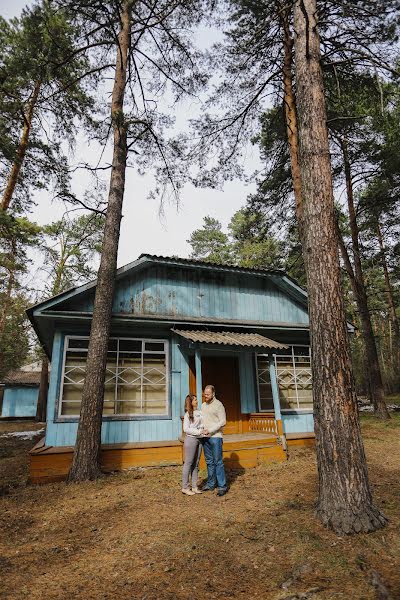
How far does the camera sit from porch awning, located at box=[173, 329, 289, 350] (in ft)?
28.2

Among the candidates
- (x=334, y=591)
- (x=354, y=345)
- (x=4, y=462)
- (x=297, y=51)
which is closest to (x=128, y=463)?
(x=4, y=462)

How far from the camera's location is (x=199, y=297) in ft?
33.8

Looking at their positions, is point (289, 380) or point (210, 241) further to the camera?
point (210, 241)

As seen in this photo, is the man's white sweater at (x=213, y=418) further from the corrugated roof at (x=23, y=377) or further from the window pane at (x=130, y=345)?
the corrugated roof at (x=23, y=377)

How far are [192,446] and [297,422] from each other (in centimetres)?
561

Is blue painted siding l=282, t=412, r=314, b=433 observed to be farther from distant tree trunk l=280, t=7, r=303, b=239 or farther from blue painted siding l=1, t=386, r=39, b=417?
blue painted siding l=1, t=386, r=39, b=417

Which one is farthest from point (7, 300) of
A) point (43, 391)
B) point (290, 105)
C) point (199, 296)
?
point (290, 105)

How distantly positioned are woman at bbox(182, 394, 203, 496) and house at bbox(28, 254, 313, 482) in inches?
79.9

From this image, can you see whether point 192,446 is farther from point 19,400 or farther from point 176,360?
point 19,400

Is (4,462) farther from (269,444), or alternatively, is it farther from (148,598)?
(148,598)

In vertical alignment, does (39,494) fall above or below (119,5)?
below

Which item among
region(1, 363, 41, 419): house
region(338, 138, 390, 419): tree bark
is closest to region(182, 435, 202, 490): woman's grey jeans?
region(338, 138, 390, 419): tree bark

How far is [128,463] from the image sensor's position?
7.80m

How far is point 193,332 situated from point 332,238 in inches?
205
